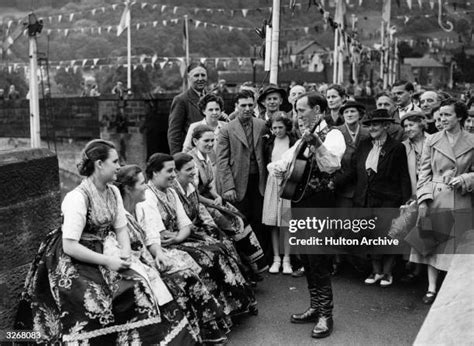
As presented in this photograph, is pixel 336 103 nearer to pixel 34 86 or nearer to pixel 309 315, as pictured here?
pixel 309 315

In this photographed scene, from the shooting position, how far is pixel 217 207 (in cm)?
533

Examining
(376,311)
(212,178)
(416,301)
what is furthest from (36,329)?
(416,301)

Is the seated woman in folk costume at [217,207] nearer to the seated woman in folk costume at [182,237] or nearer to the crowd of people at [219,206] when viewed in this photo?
the crowd of people at [219,206]

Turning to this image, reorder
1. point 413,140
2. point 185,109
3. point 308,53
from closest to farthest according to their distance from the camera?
point 413,140
point 185,109
point 308,53

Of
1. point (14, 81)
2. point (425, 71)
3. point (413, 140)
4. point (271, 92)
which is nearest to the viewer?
point (413, 140)

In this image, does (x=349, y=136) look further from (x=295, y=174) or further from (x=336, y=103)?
(x=295, y=174)

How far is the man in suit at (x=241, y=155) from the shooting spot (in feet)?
19.2

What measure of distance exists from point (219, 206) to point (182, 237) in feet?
2.64

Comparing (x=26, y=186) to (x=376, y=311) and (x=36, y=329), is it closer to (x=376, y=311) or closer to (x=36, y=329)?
(x=36, y=329)

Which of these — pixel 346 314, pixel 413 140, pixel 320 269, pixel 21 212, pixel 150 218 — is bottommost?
pixel 346 314

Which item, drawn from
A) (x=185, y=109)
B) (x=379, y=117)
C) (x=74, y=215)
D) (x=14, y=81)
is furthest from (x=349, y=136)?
(x=14, y=81)

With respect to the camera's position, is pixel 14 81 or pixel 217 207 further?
pixel 14 81

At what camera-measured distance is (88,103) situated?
2400 cm

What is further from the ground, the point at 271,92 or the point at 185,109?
the point at 271,92
